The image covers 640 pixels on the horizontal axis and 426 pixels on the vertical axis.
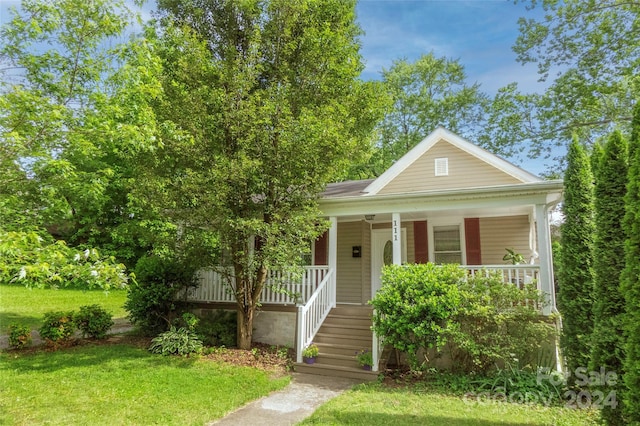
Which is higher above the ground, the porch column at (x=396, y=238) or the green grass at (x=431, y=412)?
the porch column at (x=396, y=238)

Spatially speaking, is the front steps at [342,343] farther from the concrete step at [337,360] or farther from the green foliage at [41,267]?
the green foliage at [41,267]

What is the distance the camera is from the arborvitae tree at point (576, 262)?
570 cm

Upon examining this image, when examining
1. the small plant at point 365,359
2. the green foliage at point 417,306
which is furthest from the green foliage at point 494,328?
the small plant at point 365,359

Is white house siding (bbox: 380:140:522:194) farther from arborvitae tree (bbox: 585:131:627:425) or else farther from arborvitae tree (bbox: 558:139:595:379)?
arborvitae tree (bbox: 585:131:627:425)

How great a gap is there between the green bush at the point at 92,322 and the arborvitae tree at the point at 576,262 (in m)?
9.96

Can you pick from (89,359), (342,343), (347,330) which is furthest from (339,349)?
(89,359)

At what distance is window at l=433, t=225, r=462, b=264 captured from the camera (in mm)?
10039

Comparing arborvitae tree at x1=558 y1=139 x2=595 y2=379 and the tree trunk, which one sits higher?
arborvitae tree at x1=558 y1=139 x2=595 y2=379

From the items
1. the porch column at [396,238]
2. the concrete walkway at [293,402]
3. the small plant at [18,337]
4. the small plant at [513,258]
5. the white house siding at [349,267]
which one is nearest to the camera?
the concrete walkway at [293,402]

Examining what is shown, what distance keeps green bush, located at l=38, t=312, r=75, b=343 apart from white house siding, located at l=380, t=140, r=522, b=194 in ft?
27.9

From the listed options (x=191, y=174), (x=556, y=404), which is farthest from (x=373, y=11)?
(x=556, y=404)

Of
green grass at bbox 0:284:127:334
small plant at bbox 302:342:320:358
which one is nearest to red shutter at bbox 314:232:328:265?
small plant at bbox 302:342:320:358

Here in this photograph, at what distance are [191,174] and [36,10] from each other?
10.8 feet

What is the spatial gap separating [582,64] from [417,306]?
1519 cm
